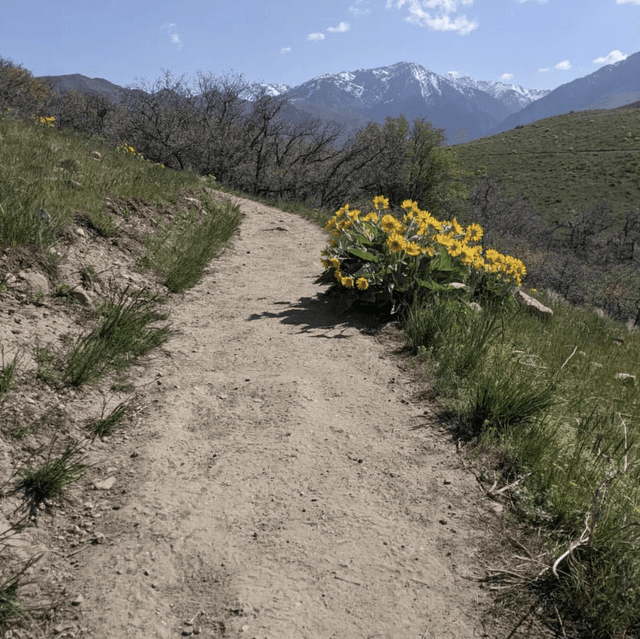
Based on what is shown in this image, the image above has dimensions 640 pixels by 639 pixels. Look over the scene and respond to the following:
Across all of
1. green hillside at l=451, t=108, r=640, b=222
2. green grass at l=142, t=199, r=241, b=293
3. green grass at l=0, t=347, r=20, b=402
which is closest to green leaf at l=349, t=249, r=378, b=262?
green grass at l=142, t=199, r=241, b=293

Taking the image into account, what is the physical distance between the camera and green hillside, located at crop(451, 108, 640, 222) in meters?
56.6

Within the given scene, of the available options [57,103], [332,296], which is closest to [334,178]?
[332,296]

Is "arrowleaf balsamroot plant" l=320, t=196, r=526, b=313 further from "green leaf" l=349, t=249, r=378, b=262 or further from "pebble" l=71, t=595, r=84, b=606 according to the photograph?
"pebble" l=71, t=595, r=84, b=606

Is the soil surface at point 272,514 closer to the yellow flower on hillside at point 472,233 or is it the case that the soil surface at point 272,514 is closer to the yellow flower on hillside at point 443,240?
the yellow flower on hillside at point 443,240

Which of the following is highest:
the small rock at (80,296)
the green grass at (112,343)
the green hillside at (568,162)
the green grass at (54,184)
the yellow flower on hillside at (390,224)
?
the green hillside at (568,162)

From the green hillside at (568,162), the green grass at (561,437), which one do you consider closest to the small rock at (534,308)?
the green grass at (561,437)

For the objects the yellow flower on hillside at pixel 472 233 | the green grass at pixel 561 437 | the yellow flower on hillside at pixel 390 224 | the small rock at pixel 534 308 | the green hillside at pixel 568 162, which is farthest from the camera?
the green hillside at pixel 568 162

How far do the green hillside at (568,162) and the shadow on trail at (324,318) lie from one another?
53.4 metres

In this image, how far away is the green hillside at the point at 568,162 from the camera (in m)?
56.6

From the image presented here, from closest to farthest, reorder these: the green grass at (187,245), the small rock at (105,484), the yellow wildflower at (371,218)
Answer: the small rock at (105,484), the green grass at (187,245), the yellow wildflower at (371,218)

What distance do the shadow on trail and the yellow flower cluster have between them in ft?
1.25

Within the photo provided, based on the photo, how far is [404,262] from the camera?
16.4 feet

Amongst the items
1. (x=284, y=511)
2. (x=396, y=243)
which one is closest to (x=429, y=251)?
(x=396, y=243)

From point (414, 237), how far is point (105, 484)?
398 cm
